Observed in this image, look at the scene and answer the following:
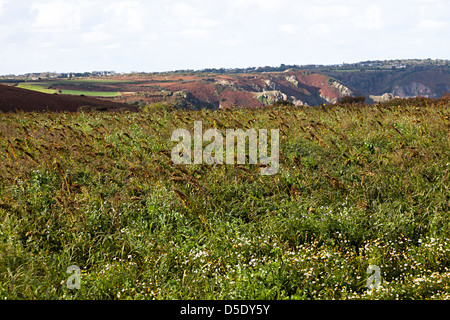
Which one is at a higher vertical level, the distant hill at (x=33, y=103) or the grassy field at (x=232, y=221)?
the distant hill at (x=33, y=103)

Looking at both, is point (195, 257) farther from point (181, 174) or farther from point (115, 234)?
point (181, 174)

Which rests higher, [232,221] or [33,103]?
Answer: [33,103]

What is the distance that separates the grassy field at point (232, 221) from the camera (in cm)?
387

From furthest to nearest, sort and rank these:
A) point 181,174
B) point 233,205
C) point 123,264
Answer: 1. point 181,174
2. point 233,205
3. point 123,264

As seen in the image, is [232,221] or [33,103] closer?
[232,221]

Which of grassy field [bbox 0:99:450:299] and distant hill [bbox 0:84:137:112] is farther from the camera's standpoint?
distant hill [bbox 0:84:137:112]

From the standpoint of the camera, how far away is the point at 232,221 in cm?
519

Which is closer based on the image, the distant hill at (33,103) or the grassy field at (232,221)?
the grassy field at (232,221)

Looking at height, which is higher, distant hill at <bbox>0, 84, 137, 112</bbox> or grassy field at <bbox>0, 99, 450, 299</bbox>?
distant hill at <bbox>0, 84, 137, 112</bbox>

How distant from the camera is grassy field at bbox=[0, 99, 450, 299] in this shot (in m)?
3.87
